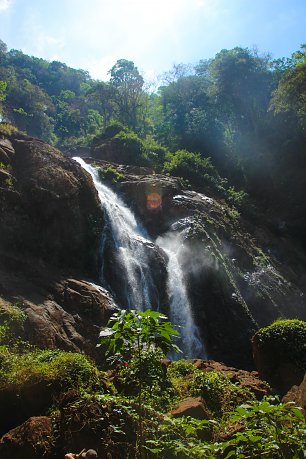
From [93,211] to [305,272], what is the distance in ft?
55.3

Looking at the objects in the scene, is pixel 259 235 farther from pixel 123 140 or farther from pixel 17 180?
pixel 17 180

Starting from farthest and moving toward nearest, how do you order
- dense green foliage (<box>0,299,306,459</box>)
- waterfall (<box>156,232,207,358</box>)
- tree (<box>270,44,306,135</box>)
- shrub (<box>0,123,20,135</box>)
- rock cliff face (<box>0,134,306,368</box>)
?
tree (<box>270,44,306,135</box>) → shrub (<box>0,123,20,135</box>) → waterfall (<box>156,232,207,358</box>) → rock cliff face (<box>0,134,306,368</box>) → dense green foliage (<box>0,299,306,459</box>)

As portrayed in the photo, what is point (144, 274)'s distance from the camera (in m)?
17.6

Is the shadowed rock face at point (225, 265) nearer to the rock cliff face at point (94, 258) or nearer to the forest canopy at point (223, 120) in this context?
the rock cliff face at point (94, 258)

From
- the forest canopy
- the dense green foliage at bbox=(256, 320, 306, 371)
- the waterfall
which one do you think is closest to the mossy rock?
the dense green foliage at bbox=(256, 320, 306, 371)

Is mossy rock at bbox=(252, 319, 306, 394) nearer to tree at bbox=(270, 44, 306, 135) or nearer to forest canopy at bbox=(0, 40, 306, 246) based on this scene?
forest canopy at bbox=(0, 40, 306, 246)

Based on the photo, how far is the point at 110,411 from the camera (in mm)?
4719

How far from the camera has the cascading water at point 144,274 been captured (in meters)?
16.5

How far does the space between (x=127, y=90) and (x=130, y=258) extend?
3522 centimetres

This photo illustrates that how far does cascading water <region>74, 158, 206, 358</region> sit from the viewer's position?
54.1ft

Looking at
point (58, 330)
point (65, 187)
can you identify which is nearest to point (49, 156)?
point (65, 187)

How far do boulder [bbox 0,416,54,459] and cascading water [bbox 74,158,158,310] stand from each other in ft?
37.3

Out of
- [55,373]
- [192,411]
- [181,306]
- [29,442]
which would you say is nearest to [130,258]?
[181,306]

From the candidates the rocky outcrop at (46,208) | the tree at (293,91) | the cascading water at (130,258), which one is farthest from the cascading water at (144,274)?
the tree at (293,91)
